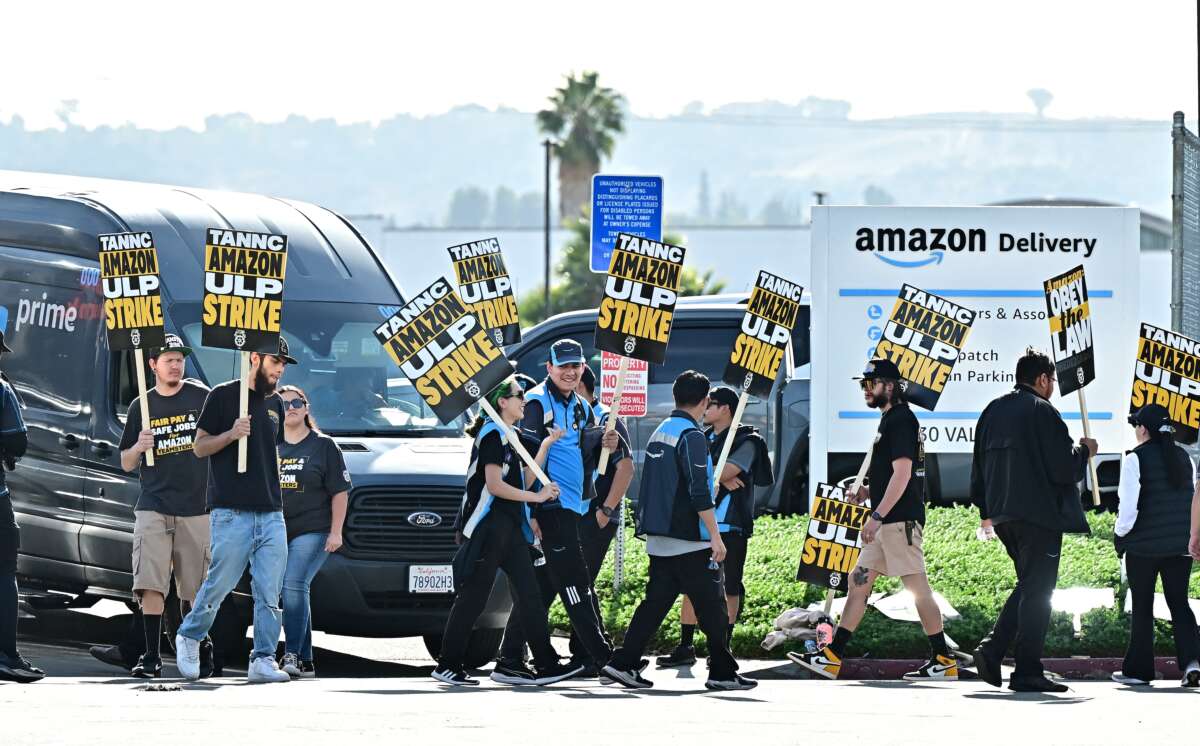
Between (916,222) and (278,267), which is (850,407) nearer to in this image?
(916,222)

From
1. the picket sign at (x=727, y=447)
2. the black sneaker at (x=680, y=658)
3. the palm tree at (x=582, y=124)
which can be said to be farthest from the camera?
the palm tree at (x=582, y=124)

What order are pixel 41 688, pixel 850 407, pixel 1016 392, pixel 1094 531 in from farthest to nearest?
pixel 1094 531 < pixel 850 407 < pixel 1016 392 < pixel 41 688

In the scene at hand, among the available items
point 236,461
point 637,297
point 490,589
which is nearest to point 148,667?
point 236,461

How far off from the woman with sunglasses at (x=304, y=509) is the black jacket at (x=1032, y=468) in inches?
145

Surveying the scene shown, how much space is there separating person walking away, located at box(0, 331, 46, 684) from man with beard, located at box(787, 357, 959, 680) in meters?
4.71

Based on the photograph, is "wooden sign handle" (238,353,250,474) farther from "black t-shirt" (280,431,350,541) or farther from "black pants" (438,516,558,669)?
"black pants" (438,516,558,669)

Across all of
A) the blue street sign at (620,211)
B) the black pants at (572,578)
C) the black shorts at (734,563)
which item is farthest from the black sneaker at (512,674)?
the blue street sign at (620,211)

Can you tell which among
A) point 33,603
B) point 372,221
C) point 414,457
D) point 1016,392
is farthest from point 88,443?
point 372,221

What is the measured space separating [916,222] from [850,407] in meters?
1.51

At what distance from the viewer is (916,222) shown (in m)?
14.5

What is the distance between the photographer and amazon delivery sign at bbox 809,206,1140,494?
14.3 meters

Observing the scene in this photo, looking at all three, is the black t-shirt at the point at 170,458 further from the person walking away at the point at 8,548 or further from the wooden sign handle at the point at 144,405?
the person walking away at the point at 8,548

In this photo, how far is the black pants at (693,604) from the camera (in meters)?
10.4

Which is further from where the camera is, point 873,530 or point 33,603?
point 33,603
